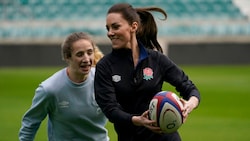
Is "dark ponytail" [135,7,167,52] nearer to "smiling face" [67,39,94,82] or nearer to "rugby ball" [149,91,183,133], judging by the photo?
"smiling face" [67,39,94,82]

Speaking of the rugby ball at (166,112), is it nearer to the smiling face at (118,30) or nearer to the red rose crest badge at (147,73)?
the red rose crest badge at (147,73)

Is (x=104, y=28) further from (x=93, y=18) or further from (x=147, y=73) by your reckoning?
(x=147, y=73)

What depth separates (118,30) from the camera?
250 inches

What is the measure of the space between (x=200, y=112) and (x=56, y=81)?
30.9 feet

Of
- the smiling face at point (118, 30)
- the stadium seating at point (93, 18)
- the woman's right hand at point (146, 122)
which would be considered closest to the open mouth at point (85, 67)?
the smiling face at point (118, 30)

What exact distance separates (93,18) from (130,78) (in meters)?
25.8

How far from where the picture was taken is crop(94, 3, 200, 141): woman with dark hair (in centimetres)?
635

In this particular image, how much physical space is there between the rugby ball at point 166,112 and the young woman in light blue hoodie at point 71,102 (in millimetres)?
1073

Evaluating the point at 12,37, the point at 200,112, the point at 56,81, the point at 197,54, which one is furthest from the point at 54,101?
the point at 12,37

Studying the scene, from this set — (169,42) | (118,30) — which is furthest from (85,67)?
(169,42)

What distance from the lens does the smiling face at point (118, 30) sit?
20.8 ft

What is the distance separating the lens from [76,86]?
717 cm

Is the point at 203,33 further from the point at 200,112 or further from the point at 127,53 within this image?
the point at 127,53

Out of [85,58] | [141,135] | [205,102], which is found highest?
[85,58]
